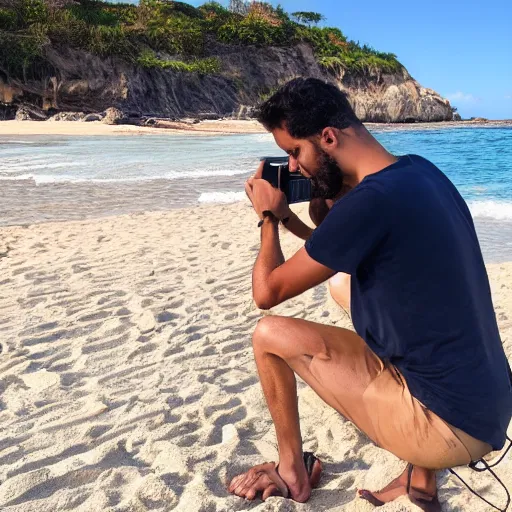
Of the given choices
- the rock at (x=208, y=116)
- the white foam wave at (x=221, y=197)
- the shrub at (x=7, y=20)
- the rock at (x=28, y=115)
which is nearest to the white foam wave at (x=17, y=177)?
the white foam wave at (x=221, y=197)

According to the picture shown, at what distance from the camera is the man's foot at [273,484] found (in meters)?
2.07

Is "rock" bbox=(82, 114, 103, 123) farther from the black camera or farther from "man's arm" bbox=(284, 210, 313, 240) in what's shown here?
the black camera

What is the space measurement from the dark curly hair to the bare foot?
1.17 metres

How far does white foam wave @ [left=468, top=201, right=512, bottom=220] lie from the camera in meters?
8.27

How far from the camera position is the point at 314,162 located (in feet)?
6.05

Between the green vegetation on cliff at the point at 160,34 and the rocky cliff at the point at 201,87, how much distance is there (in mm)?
572

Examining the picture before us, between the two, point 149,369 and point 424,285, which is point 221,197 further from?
point 424,285

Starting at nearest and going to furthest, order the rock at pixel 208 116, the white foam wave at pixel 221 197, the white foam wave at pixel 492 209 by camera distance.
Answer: the white foam wave at pixel 492 209 < the white foam wave at pixel 221 197 < the rock at pixel 208 116

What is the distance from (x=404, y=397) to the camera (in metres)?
1.76

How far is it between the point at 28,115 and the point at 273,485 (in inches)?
1114

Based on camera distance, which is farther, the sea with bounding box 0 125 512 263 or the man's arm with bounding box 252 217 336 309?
the sea with bounding box 0 125 512 263

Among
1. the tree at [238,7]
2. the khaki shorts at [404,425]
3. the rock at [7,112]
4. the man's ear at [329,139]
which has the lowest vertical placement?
the rock at [7,112]

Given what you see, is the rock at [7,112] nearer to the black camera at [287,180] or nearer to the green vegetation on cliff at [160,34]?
the green vegetation on cliff at [160,34]

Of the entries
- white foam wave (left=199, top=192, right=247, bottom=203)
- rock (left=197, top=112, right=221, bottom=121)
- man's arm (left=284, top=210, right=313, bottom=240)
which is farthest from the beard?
rock (left=197, top=112, right=221, bottom=121)
